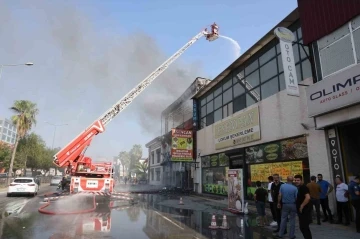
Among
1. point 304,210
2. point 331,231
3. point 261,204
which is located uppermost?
point 304,210

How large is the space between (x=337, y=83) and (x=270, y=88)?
220 inches

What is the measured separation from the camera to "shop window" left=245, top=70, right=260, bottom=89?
16.5m

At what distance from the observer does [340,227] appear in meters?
8.87

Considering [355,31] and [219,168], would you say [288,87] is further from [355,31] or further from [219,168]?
[219,168]

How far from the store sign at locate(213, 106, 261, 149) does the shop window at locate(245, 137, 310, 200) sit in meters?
0.83

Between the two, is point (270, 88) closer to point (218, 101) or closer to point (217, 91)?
point (218, 101)

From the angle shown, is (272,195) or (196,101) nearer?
(272,195)

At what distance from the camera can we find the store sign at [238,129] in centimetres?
1601

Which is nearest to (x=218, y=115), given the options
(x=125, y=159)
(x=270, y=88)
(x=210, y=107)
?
(x=210, y=107)

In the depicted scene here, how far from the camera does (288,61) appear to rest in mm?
11219

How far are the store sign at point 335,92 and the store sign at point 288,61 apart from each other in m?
0.67

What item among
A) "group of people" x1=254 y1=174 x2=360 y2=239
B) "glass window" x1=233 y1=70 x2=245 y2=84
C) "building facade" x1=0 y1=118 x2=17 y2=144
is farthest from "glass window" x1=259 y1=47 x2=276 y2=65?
"building facade" x1=0 y1=118 x2=17 y2=144

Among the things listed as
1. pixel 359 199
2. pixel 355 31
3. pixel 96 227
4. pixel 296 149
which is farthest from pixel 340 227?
pixel 96 227

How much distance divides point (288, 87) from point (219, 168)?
10.9 m
